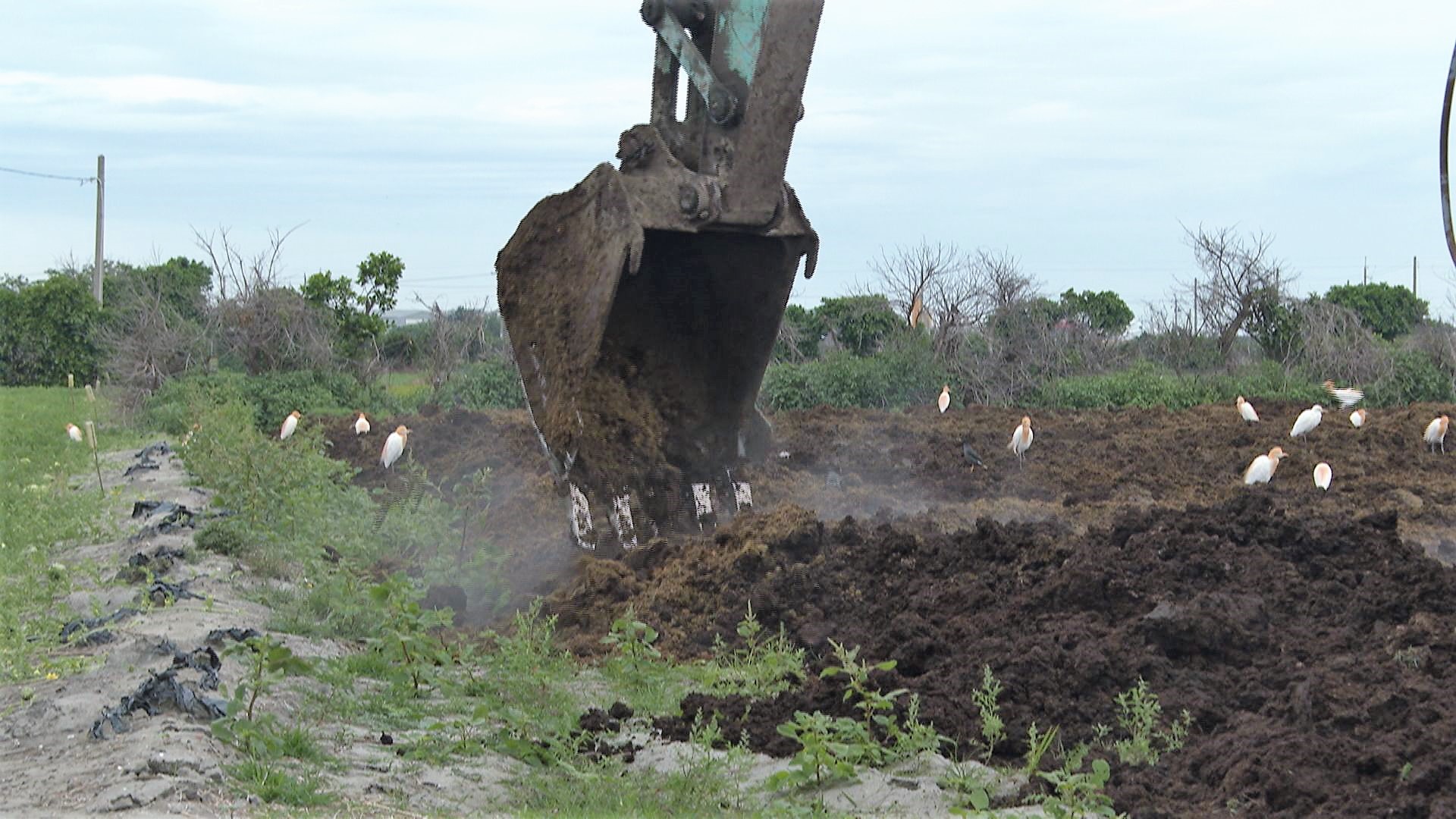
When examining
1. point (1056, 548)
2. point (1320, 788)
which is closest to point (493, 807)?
point (1320, 788)

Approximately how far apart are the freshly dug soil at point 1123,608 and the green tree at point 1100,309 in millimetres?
12637

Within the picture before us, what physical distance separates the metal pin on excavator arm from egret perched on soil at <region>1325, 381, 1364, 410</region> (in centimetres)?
1084

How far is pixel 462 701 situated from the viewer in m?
6.12

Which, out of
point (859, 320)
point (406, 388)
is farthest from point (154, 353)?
point (859, 320)

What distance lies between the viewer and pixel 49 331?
89.3 feet

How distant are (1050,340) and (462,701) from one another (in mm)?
16147

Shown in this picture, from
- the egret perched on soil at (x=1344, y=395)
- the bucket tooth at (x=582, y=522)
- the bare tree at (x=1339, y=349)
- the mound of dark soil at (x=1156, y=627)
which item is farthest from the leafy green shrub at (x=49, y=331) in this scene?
the mound of dark soil at (x=1156, y=627)

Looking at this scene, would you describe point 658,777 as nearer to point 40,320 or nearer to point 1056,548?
point 1056,548

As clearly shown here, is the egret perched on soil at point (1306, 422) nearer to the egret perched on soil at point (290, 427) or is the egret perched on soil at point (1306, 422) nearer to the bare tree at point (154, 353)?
the egret perched on soil at point (290, 427)

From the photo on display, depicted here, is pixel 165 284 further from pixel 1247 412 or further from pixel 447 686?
pixel 447 686

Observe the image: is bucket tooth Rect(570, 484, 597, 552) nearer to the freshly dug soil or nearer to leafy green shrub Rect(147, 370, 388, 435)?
the freshly dug soil

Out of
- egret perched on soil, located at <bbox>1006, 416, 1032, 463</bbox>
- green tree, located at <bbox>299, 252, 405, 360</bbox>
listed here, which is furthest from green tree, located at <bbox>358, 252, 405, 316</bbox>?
egret perched on soil, located at <bbox>1006, 416, 1032, 463</bbox>

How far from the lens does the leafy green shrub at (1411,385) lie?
65.5 feet

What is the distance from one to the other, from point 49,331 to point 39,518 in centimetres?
1795
